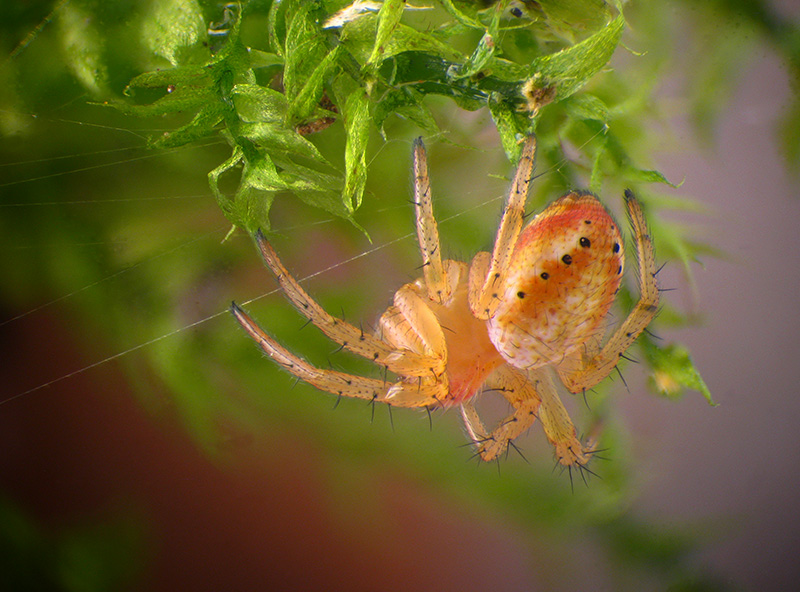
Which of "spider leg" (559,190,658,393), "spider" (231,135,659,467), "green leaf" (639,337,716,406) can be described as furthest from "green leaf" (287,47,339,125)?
"green leaf" (639,337,716,406)

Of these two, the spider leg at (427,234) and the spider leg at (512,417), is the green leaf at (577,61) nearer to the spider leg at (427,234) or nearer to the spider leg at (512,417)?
the spider leg at (427,234)

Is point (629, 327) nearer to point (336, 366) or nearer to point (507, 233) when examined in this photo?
point (507, 233)

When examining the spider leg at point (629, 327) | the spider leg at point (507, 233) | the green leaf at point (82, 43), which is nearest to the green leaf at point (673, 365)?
the spider leg at point (629, 327)

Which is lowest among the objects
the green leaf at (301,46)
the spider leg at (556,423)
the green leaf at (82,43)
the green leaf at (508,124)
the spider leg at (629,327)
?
the spider leg at (556,423)

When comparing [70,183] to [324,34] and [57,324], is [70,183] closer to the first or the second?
[57,324]

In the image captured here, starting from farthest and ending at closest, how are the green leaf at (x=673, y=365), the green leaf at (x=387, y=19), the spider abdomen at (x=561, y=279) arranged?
1. the green leaf at (x=673, y=365)
2. the spider abdomen at (x=561, y=279)
3. the green leaf at (x=387, y=19)

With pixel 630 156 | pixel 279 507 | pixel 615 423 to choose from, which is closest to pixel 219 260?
pixel 279 507

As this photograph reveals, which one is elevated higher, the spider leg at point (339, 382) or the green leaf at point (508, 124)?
the green leaf at point (508, 124)
